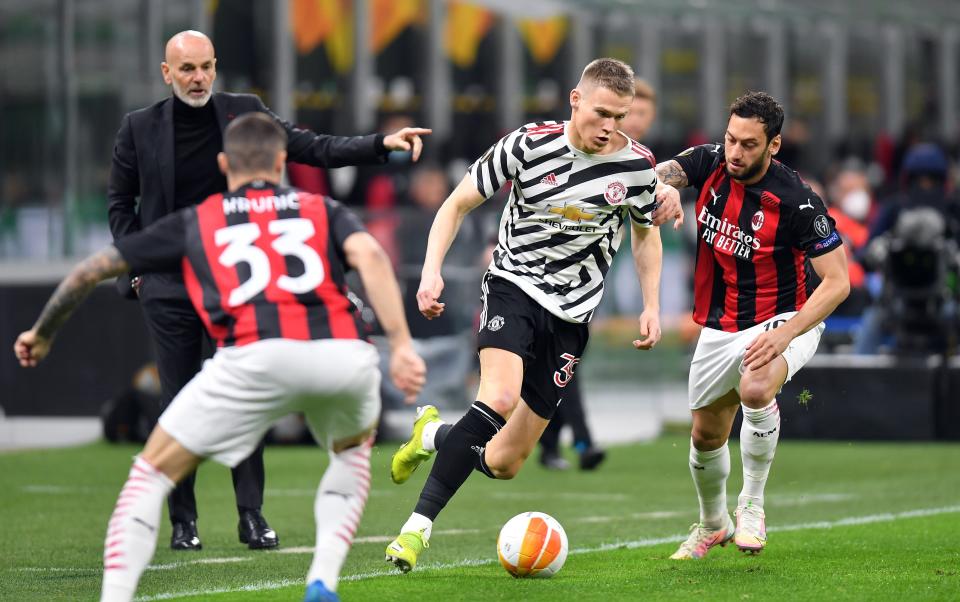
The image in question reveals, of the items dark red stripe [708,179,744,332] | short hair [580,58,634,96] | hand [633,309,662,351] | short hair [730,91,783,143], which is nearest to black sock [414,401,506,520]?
hand [633,309,662,351]

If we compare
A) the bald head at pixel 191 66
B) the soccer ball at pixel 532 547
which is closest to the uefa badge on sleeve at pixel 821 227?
the soccer ball at pixel 532 547

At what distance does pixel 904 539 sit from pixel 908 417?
6223 mm

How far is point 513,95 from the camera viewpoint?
27125 mm

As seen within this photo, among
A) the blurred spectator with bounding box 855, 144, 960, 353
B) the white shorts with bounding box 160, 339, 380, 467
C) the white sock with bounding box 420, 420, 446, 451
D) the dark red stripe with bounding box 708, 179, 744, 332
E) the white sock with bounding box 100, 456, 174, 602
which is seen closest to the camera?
the white sock with bounding box 100, 456, 174, 602

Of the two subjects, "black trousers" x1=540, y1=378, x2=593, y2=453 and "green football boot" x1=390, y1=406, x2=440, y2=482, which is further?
"black trousers" x1=540, y1=378, x2=593, y2=453

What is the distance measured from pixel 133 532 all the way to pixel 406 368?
3.27 feet

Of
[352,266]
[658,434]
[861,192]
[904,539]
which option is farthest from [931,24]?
[352,266]

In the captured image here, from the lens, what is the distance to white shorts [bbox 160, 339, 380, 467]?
552 centimetres

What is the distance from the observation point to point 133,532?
5.37 m

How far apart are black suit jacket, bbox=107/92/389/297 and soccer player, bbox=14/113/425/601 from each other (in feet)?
7.05

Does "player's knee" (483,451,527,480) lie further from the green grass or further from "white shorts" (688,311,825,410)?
"white shorts" (688,311,825,410)

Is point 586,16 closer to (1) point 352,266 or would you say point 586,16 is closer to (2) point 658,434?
(2) point 658,434

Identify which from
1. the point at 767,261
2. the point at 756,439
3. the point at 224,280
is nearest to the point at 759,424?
the point at 756,439

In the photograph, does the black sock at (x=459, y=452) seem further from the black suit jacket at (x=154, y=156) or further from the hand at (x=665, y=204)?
the black suit jacket at (x=154, y=156)
